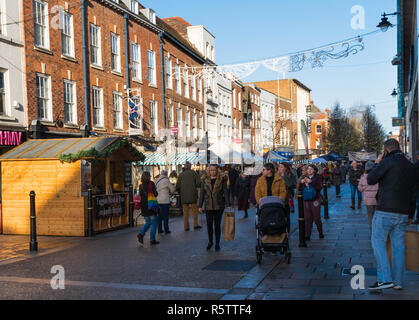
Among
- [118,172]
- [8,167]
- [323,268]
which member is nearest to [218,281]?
[323,268]

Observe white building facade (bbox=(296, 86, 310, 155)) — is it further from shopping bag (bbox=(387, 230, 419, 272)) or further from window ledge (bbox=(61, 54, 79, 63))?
shopping bag (bbox=(387, 230, 419, 272))

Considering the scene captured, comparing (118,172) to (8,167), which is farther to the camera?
(118,172)

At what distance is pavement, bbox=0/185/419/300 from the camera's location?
20.2 ft

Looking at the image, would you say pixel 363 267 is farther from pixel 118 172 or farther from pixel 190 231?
pixel 118 172

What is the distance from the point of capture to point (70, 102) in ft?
65.2

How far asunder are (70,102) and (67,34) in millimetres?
2948

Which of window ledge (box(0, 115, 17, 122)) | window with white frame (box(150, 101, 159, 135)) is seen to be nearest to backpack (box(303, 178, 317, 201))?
window ledge (box(0, 115, 17, 122))

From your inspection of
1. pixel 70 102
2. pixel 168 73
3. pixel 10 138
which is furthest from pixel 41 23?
Result: pixel 168 73

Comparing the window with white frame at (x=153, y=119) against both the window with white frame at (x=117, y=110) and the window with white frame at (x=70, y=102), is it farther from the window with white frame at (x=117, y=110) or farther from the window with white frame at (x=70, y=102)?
the window with white frame at (x=70, y=102)

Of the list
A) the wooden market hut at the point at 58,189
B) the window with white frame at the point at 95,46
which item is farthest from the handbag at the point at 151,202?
the window with white frame at the point at 95,46

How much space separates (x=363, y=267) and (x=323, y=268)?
2.12 feet

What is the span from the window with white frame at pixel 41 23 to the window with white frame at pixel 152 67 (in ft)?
31.0

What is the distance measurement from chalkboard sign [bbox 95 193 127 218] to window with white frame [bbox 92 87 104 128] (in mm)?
8568

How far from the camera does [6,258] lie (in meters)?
9.30
